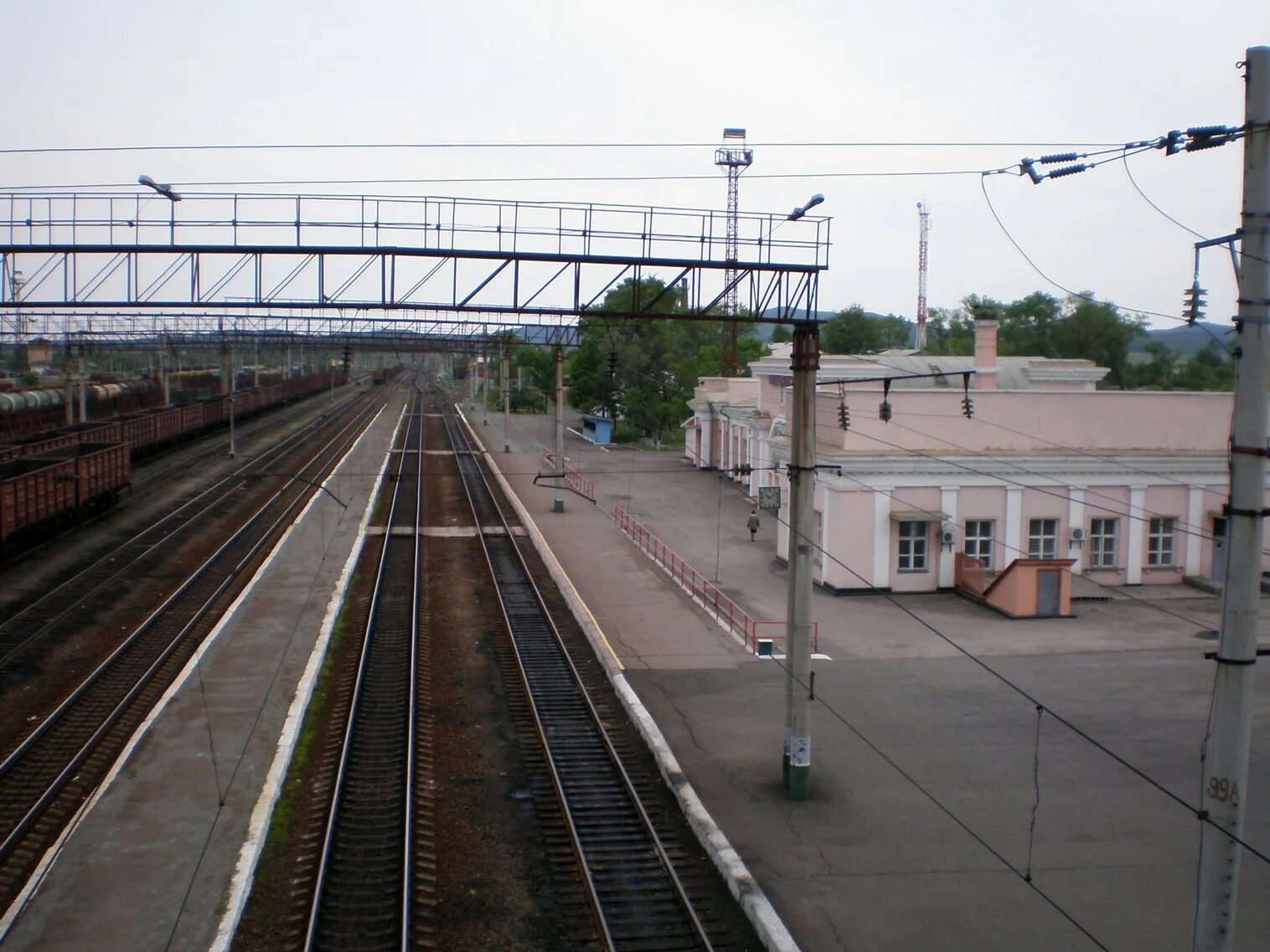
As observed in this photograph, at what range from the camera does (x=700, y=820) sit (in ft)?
33.2

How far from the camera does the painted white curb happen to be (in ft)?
26.8

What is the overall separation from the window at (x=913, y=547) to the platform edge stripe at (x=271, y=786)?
10661mm

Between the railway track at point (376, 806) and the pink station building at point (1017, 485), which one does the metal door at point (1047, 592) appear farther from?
the railway track at point (376, 806)

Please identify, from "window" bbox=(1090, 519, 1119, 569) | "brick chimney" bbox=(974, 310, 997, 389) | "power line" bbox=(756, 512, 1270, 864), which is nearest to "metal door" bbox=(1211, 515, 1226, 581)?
"window" bbox=(1090, 519, 1119, 569)

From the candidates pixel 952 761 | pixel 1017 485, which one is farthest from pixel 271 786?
pixel 1017 485

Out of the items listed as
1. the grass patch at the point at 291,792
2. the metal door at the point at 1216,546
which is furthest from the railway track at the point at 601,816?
the metal door at the point at 1216,546

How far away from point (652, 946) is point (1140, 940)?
11.8 feet

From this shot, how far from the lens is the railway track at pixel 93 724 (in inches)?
392

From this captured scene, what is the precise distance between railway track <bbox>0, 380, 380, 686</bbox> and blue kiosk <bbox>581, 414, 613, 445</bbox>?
2267 cm

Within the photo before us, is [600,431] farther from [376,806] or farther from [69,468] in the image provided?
[376,806]

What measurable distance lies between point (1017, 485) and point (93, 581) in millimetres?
17963

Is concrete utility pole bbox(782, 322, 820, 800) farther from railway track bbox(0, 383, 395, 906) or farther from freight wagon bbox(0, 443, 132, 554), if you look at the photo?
freight wagon bbox(0, 443, 132, 554)

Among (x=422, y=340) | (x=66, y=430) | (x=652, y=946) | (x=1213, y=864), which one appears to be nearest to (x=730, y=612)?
(x=652, y=946)

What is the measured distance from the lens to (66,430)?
35.0m
